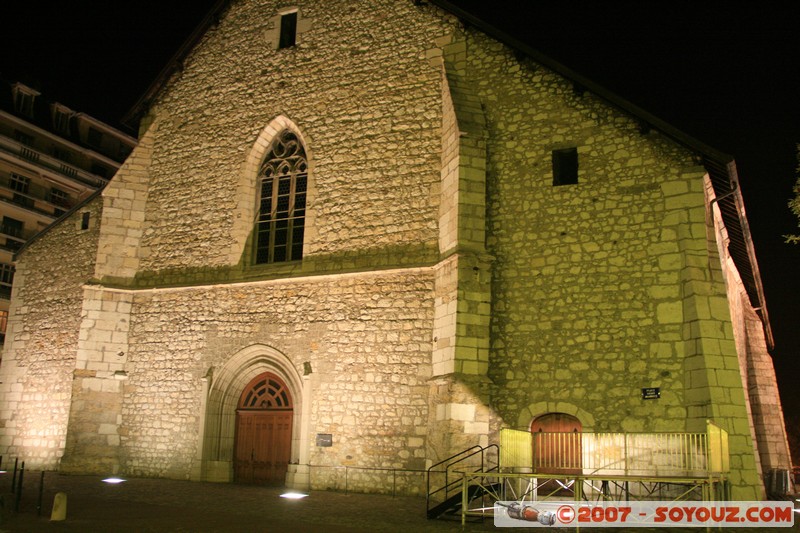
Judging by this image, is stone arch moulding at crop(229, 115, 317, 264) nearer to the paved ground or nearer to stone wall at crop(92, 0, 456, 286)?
stone wall at crop(92, 0, 456, 286)

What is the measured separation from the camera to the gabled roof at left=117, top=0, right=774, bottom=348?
11.7 m

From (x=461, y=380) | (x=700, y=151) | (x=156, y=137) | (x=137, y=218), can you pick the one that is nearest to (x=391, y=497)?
(x=461, y=380)

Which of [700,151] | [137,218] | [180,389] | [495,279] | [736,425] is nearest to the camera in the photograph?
[736,425]

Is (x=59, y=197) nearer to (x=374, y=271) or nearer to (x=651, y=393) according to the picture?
(x=374, y=271)

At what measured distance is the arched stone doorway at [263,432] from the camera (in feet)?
46.7

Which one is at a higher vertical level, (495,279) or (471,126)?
(471,126)

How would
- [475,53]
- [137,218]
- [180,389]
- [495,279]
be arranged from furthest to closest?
[137,218], [180,389], [475,53], [495,279]

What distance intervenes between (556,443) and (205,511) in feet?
17.9

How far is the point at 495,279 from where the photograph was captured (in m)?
12.6

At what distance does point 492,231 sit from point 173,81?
9108mm

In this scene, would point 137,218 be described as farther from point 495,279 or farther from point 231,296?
point 495,279

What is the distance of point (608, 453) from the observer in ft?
36.1

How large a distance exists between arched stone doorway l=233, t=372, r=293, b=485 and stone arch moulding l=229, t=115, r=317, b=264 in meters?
2.80

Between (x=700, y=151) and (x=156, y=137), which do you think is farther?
(x=156, y=137)
